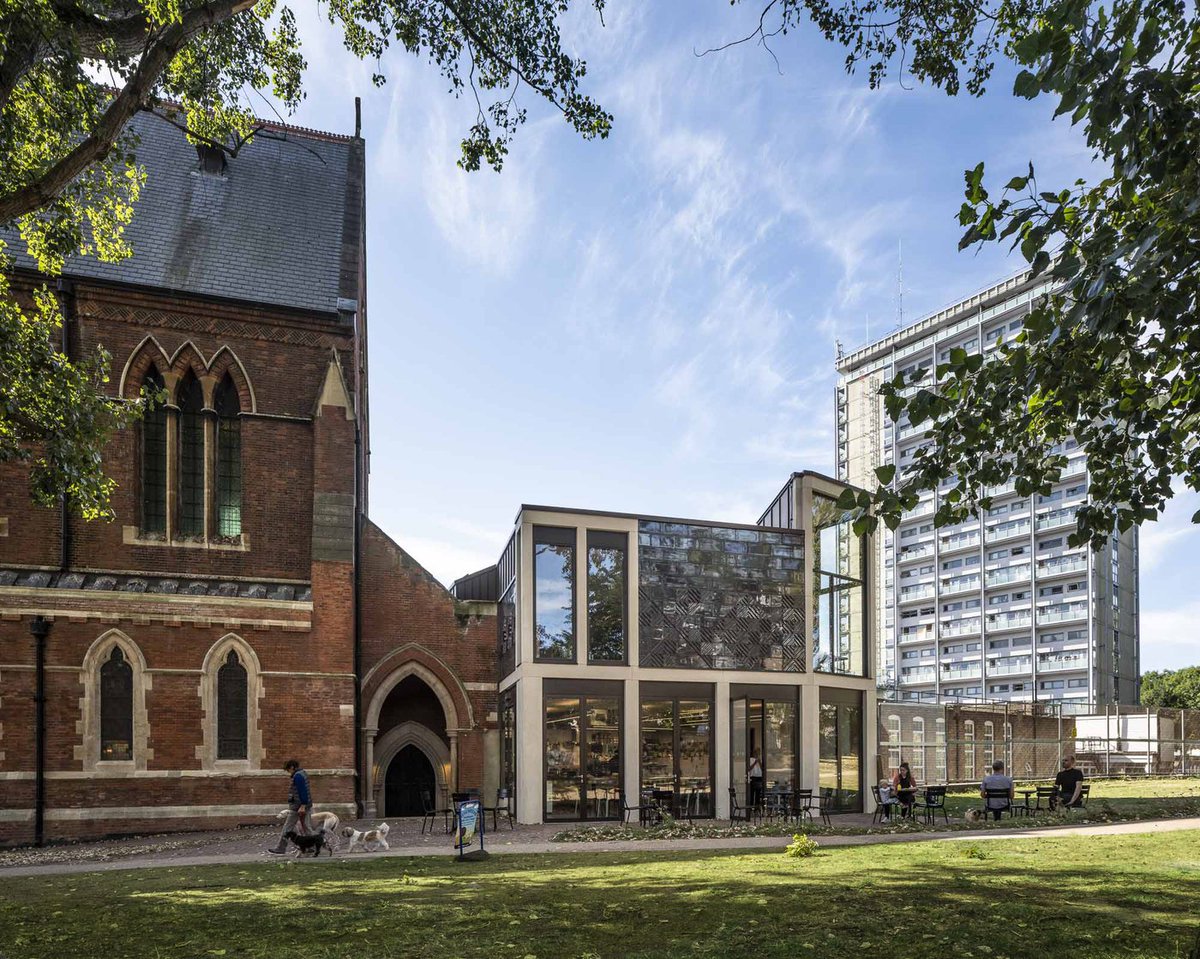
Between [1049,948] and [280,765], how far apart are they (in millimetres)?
18145

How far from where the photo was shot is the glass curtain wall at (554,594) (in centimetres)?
2095

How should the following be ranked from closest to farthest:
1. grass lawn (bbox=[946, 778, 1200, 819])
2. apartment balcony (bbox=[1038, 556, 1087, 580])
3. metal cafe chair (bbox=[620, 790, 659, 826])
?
metal cafe chair (bbox=[620, 790, 659, 826]) → grass lawn (bbox=[946, 778, 1200, 819]) → apartment balcony (bbox=[1038, 556, 1087, 580])

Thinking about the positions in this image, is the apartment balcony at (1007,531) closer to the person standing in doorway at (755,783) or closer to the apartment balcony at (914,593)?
the apartment balcony at (914,593)

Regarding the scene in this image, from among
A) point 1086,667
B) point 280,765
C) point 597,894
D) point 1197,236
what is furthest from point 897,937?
point 1086,667

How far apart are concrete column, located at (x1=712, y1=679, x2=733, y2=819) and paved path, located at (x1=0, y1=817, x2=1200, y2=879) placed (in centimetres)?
443

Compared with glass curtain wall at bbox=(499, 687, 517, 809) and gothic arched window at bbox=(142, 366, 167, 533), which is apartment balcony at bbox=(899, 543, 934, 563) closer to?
glass curtain wall at bbox=(499, 687, 517, 809)

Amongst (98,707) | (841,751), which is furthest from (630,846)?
(98,707)

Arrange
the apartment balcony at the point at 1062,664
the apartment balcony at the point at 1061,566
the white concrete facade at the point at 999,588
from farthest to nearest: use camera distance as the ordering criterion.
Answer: the white concrete facade at the point at 999,588 → the apartment balcony at the point at 1062,664 → the apartment balcony at the point at 1061,566

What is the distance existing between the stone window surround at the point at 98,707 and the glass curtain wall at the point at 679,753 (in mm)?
10717

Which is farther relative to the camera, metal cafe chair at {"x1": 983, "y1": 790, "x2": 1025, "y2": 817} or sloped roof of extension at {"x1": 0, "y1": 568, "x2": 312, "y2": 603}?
sloped roof of extension at {"x1": 0, "y1": 568, "x2": 312, "y2": 603}

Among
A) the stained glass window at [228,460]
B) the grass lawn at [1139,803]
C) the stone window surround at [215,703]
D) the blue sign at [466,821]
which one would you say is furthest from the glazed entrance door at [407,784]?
the grass lawn at [1139,803]

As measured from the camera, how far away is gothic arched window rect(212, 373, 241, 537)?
2281cm

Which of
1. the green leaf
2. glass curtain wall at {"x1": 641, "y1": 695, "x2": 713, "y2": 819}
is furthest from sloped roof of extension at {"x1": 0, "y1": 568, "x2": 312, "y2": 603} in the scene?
the green leaf

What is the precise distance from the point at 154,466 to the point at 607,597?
36.2ft
